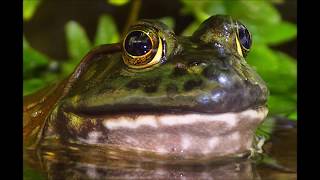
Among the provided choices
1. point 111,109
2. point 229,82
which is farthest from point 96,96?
point 229,82

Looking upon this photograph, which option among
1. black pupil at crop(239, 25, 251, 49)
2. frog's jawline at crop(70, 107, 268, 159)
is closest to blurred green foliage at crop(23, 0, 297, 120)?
black pupil at crop(239, 25, 251, 49)

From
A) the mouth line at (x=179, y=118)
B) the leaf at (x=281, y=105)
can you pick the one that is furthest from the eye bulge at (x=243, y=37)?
the leaf at (x=281, y=105)

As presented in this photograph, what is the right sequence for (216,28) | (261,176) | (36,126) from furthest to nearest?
(36,126) → (216,28) → (261,176)

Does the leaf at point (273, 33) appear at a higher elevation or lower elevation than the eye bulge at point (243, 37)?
higher

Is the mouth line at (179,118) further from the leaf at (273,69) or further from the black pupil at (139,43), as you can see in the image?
the leaf at (273,69)

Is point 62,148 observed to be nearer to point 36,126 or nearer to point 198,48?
point 36,126
